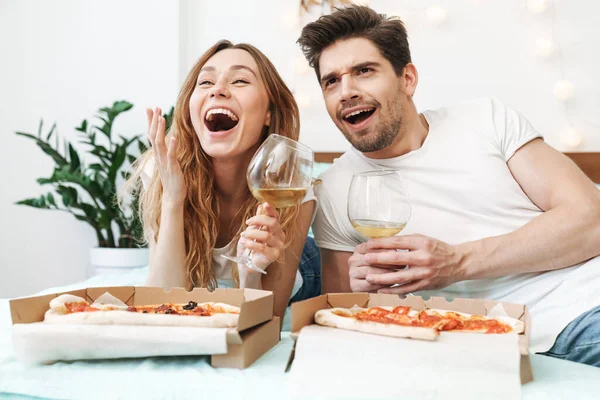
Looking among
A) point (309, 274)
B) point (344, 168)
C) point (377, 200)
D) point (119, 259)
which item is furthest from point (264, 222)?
point (119, 259)

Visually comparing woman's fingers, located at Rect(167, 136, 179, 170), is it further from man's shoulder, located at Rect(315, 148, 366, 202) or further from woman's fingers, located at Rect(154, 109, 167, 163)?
man's shoulder, located at Rect(315, 148, 366, 202)

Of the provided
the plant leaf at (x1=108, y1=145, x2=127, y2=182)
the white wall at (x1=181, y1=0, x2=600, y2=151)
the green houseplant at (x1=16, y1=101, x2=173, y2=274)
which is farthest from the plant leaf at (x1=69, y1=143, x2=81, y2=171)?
the white wall at (x1=181, y1=0, x2=600, y2=151)

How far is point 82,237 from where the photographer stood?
361cm

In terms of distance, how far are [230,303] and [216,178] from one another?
82 centimetres

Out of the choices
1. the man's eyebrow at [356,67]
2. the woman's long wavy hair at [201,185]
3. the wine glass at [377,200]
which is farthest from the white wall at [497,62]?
the wine glass at [377,200]

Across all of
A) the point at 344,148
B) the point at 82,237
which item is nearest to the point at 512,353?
the point at 344,148

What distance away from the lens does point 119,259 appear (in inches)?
124

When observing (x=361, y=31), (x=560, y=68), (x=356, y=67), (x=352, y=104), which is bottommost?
(x=352, y=104)

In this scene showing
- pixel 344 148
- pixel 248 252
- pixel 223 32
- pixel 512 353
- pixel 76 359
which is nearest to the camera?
pixel 512 353

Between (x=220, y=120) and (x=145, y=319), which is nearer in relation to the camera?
(x=145, y=319)

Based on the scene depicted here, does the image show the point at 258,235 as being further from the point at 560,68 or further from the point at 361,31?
the point at 560,68

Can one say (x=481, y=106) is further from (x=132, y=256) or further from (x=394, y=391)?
(x=132, y=256)

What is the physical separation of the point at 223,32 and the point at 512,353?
3.03 metres

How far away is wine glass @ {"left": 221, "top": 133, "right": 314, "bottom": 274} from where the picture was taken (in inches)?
45.4
